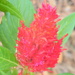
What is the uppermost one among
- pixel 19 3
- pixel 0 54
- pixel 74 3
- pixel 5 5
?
pixel 74 3

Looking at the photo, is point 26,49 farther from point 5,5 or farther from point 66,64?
point 66,64

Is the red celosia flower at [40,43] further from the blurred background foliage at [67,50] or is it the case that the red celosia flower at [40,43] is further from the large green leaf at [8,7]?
the blurred background foliage at [67,50]

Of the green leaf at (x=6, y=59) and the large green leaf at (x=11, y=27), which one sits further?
the large green leaf at (x=11, y=27)

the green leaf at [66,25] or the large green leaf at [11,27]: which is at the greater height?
the green leaf at [66,25]

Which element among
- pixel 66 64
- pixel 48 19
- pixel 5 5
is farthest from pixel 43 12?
pixel 66 64

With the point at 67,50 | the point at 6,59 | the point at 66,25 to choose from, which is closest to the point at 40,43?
the point at 6,59

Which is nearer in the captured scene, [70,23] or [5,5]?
[5,5]

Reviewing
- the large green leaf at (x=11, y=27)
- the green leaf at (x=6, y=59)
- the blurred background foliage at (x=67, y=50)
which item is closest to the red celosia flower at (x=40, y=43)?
the green leaf at (x=6, y=59)
